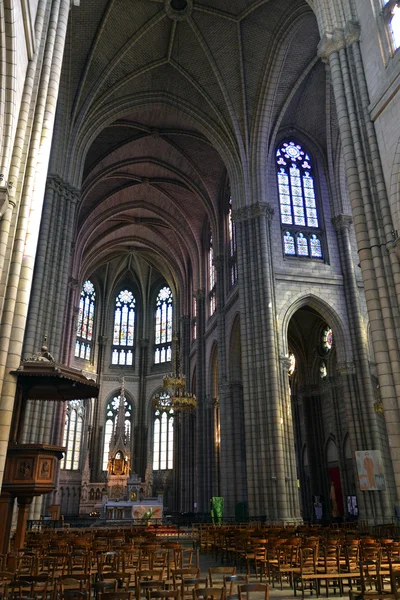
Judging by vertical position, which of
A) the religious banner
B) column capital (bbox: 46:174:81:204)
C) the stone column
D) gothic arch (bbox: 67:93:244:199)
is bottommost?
the religious banner

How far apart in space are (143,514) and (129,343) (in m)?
21.0

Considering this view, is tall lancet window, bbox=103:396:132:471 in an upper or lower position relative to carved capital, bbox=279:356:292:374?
upper

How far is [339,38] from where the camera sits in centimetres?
1370

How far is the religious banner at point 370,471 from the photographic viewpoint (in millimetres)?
17969

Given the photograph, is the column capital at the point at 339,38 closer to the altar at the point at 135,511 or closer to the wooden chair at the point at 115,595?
the wooden chair at the point at 115,595

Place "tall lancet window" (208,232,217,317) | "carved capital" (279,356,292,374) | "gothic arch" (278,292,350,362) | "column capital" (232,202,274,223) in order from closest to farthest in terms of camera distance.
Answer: "carved capital" (279,356,292,374) → "gothic arch" (278,292,350,362) → "column capital" (232,202,274,223) → "tall lancet window" (208,232,217,317)

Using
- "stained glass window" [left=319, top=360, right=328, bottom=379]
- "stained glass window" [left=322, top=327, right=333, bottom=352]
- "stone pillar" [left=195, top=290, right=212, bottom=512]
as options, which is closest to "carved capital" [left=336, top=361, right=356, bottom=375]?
"stained glass window" [left=322, top=327, right=333, bottom=352]

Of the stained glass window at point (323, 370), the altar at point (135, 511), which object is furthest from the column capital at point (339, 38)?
the altar at point (135, 511)

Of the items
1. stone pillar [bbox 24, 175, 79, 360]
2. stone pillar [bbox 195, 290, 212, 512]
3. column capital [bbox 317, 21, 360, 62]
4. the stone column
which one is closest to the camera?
column capital [bbox 317, 21, 360, 62]

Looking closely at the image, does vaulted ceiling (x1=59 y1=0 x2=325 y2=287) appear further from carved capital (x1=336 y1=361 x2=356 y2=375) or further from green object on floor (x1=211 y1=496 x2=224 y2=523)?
green object on floor (x1=211 y1=496 x2=224 y2=523)

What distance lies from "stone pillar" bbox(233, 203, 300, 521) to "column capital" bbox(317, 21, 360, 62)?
→ 9381 mm

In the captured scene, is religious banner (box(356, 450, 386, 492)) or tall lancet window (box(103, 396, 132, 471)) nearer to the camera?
religious banner (box(356, 450, 386, 492))

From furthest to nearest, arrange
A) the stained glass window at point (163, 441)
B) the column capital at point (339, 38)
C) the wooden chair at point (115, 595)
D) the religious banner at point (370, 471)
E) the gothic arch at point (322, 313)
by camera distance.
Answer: the stained glass window at point (163, 441) → the gothic arch at point (322, 313) → the religious banner at point (370, 471) → the column capital at point (339, 38) → the wooden chair at point (115, 595)

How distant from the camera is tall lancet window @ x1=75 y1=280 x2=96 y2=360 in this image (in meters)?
41.6
